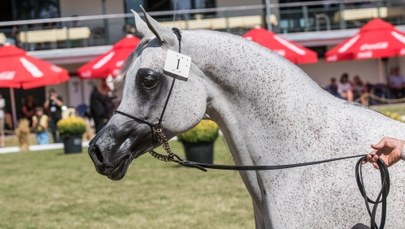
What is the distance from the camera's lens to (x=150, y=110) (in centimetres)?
345

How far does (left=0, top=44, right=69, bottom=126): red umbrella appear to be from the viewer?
20.0 meters

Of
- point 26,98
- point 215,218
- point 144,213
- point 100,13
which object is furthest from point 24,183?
point 100,13

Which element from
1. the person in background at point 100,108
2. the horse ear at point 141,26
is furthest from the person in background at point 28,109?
the horse ear at point 141,26

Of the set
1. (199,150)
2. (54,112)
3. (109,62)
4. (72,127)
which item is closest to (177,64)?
(199,150)

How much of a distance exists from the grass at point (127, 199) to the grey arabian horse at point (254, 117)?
3930 millimetres

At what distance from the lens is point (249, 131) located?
3430mm

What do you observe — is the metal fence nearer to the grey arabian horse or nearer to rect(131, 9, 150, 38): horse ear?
rect(131, 9, 150, 38): horse ear

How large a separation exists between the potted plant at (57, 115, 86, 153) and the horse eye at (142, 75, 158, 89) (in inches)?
638

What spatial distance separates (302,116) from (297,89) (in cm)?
14

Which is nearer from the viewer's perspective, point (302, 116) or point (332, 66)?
point (302, 116)

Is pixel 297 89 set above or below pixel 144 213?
above

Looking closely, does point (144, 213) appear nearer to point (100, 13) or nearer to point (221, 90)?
point (221, 90)

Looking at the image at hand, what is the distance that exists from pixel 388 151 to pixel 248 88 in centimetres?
71

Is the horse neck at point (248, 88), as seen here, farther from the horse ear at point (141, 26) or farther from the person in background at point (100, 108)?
the person in background at point (100, 108)
